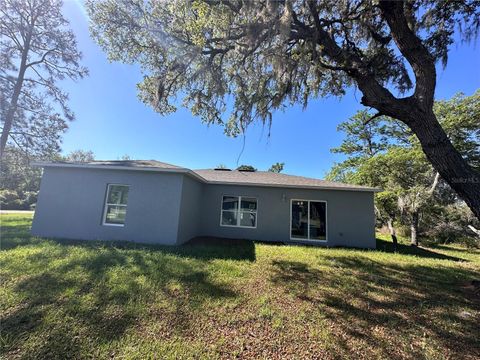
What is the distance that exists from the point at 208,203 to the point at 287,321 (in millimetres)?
7658

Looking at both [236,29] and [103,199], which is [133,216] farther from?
[236,29]

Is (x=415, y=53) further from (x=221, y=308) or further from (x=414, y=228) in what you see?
(x=414, y=228)

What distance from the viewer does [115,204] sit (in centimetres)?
815

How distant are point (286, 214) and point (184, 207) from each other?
461cm

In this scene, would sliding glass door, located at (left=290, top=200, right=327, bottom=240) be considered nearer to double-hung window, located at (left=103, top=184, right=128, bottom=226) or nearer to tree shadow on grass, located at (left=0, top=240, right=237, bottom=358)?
tree shadow on grass, located at (left=0, top=240, right=237, bottom=358)

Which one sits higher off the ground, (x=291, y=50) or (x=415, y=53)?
(x=291, y=50)

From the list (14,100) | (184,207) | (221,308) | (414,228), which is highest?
(14,100)

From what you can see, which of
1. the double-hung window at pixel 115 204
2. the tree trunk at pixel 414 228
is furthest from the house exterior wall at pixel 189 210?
the tree trunk at pixel 414 228

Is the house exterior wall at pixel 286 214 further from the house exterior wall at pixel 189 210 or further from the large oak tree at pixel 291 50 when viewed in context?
the large oak tree at pixel 291 50

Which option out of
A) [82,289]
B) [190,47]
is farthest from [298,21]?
[82,289]

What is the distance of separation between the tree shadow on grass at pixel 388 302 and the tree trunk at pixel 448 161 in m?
1.77

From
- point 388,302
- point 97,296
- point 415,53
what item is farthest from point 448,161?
point 97,296

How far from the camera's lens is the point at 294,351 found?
2.69 m

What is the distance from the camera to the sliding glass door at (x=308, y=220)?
33.1 ft
